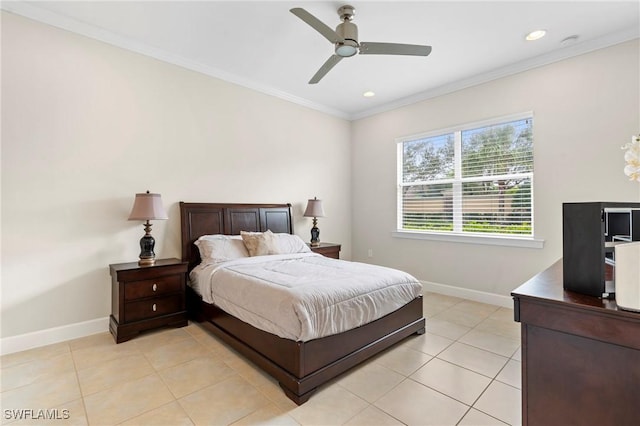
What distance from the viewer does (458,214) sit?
13.6ft

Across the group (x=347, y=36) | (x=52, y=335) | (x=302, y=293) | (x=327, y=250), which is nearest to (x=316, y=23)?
(x=347, y=36)

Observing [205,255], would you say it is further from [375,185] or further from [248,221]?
[375,185]

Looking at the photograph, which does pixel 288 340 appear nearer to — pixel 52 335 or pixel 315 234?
pixel 52 335

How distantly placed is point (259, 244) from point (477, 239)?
2764 millimetres

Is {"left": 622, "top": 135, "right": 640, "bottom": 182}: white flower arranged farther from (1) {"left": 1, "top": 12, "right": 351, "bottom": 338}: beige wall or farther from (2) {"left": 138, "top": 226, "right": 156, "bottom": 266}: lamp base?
(1) {"left": 1, "top": 12, "right": 351, "bottom": 338}: beige wall

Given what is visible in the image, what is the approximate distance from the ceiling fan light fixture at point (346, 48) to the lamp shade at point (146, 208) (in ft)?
7.25

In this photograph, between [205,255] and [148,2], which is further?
[205,255]

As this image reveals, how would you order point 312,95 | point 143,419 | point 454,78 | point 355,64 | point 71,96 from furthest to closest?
point 312,95 < point 454,78 < point 355,64 < point 71,96 < point 143,419

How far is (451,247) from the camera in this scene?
4.16 meters

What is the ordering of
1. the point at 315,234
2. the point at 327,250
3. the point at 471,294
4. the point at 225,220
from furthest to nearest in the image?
the point at 315,234 → the point at 327,250 → the point at 471,294 → the point at 225,220

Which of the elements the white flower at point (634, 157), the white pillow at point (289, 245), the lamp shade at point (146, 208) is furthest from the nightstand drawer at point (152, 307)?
the white flower at point (634, 157)

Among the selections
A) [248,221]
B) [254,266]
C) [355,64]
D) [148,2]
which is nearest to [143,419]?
[254,266]

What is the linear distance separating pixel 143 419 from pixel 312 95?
419 centimetres

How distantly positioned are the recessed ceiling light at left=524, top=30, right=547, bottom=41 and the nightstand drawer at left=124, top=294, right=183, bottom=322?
14.2 ft
